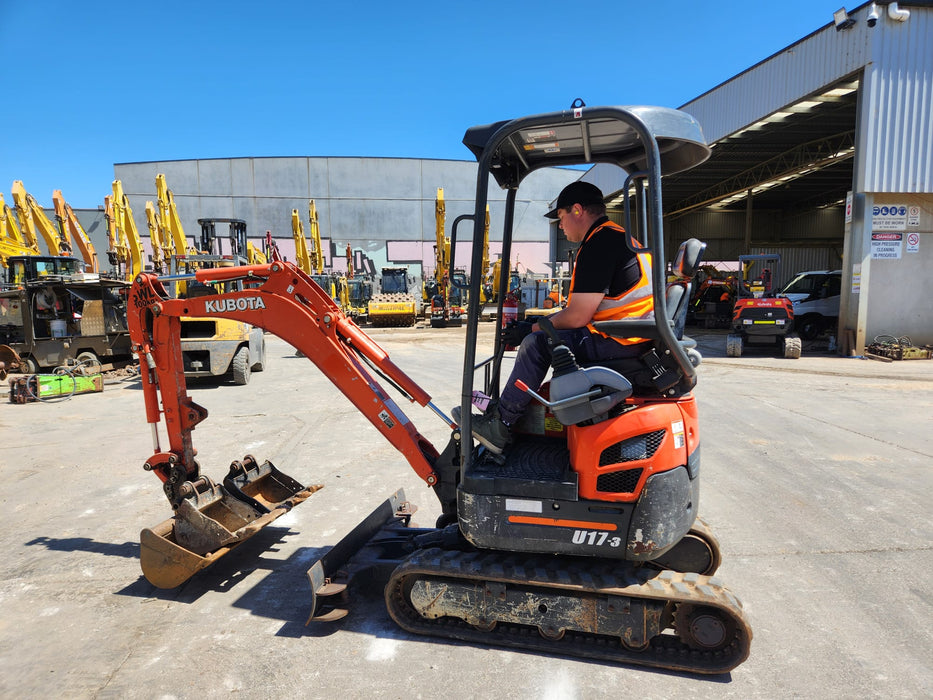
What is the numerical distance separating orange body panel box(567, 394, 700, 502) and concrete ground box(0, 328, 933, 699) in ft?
3.03

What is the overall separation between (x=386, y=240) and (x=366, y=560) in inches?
1507

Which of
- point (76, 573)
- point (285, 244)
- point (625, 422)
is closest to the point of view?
point (625, 422)

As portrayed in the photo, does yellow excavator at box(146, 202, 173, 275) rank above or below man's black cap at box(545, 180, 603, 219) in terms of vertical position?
above

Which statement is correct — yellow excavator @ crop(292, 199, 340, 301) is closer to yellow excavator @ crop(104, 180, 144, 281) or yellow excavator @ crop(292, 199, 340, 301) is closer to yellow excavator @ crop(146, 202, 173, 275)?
yellow excavator @ crop(146, 202, 173, 275)

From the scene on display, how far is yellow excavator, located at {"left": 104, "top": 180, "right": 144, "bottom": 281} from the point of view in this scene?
57.1 feet

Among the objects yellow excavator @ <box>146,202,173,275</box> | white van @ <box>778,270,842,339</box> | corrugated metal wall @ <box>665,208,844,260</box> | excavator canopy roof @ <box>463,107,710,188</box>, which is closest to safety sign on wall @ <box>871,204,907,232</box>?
white van @ <box>778,270,842,339</box>

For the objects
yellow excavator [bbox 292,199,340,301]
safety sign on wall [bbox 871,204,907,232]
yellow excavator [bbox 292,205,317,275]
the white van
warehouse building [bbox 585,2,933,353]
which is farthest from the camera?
yellow excavator [bbox 292,205,317,275]

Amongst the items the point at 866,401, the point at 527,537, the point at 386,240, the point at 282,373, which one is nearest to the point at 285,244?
the point at 386,240

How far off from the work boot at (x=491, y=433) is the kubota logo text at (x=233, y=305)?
1.61 metres

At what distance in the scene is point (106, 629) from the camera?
3088mm

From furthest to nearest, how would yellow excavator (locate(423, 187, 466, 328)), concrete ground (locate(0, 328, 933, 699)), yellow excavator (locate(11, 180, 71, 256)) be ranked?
yellow excavator (locate(423, 187, 466, 328)), yellow excavator (locate(11, 180, 71, 256)), concrete ground (locate(0, 328, 933, 699))

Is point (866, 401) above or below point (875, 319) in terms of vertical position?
below

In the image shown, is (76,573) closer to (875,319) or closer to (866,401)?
(866,401)

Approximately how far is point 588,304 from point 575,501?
98cm
